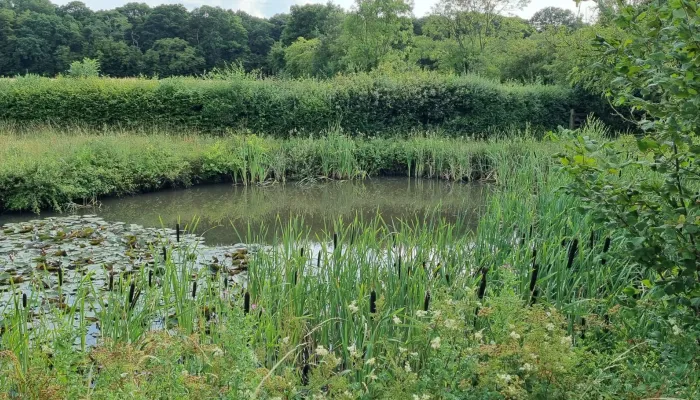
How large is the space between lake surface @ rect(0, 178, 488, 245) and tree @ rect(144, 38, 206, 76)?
3826 centimetres

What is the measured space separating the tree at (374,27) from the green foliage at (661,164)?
30.1m

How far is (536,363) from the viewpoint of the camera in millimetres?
1927

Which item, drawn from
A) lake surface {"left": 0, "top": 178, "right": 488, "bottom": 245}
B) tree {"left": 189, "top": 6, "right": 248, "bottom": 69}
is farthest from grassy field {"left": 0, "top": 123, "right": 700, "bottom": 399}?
tree {"left": 189, "top": 6, "right": 248, "bottom": 69}

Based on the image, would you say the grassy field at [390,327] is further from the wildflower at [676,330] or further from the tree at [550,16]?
the tree at [550,16]

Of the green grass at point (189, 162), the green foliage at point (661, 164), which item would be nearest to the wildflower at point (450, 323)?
the green foliage at point (661, 164)

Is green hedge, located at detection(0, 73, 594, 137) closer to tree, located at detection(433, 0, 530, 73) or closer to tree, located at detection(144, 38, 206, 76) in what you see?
tree, located at detection(433, 0, 530, 73)

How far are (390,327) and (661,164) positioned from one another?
1600 mm

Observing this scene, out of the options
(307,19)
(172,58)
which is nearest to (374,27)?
(307,19)

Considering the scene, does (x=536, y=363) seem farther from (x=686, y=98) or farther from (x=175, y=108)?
(x=175, y=108)

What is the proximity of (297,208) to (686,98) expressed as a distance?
866 cm

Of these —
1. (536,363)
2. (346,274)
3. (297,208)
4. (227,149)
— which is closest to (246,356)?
(536,363)

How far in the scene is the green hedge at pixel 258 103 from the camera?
16484 millimetres

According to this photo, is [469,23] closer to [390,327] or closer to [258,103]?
[258,103]

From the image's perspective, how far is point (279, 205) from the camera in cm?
1053
